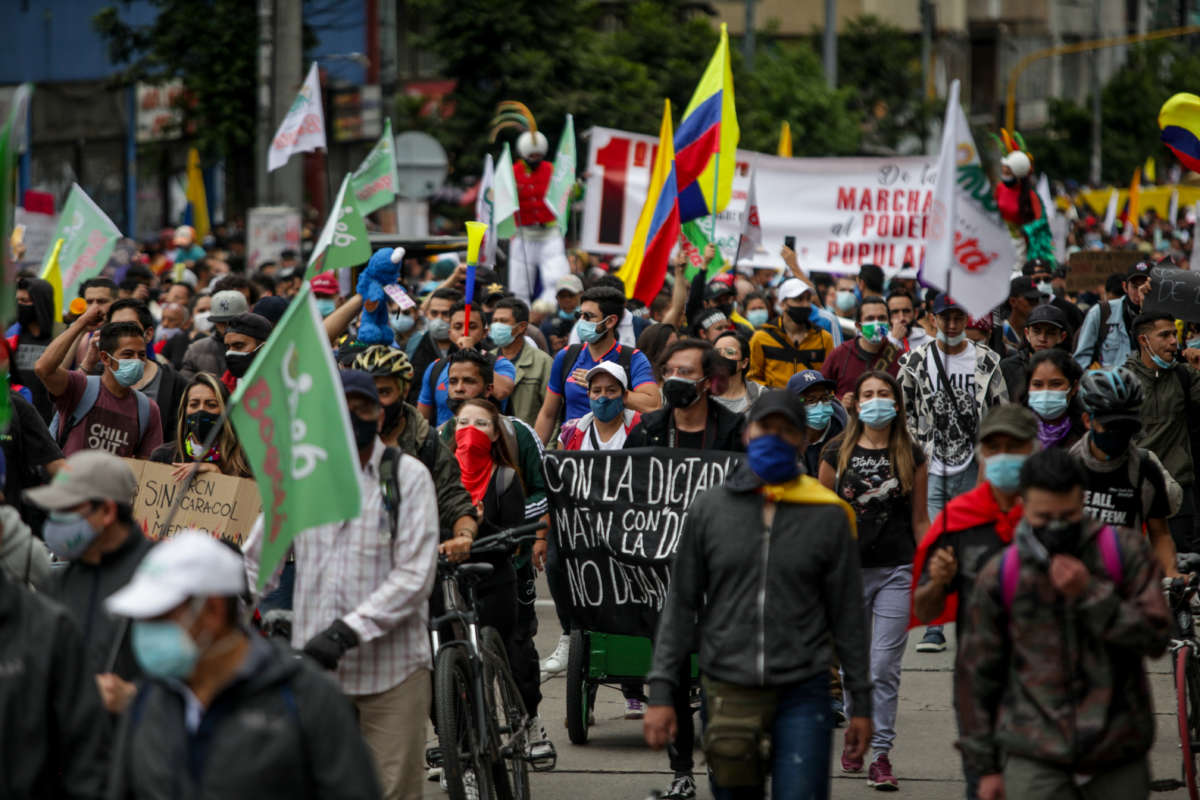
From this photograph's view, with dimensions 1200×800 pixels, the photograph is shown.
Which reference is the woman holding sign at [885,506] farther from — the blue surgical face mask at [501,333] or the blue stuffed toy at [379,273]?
the blue surgical face mask at [501,333]

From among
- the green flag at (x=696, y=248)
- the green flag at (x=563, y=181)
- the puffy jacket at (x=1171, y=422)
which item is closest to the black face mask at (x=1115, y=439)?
the puffy jacket at (x=1171, y=422)

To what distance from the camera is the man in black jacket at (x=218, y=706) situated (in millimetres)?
3885

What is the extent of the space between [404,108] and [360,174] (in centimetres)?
1698

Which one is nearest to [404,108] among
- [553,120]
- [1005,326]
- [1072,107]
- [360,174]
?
[553,120]

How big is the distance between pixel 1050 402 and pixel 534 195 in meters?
9.05

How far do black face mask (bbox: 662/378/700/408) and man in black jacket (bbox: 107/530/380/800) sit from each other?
3.70m

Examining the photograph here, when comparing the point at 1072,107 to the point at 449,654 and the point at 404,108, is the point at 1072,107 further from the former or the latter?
the point at 449,654

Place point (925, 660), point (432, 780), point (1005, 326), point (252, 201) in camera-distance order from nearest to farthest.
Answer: point (432, 780)
point (925, 660)
point (1005, 326)
point (252, 201)

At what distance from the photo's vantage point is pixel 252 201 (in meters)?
38.8

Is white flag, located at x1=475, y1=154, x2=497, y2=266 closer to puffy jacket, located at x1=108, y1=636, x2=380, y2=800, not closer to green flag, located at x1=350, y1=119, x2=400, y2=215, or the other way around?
green flag, located at x1=350, y1=119, x2=400, y2=215

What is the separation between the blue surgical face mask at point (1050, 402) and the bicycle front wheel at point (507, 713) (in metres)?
2.42

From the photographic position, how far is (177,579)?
153 inches

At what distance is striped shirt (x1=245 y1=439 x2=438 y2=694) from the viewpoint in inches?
225

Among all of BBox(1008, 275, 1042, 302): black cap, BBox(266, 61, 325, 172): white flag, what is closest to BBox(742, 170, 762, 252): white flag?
BBox(1008, 275, 1042, 302): black cap
